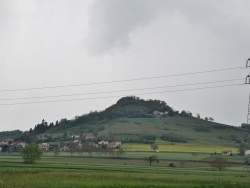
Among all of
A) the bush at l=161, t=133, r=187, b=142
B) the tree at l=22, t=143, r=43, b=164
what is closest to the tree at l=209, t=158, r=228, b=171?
the tree at l=22, t=143, r=43, b=164

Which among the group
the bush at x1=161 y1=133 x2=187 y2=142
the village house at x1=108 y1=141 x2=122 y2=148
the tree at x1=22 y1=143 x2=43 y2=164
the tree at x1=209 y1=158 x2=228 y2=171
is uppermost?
the bush at x1=161 y1=133 x2=187 y2=142

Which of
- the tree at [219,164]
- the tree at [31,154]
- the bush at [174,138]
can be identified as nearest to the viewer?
the tree at [219,164]

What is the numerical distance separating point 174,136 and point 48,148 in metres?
57.4

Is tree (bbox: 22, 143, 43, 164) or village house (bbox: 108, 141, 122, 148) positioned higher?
village house (bbox: 108, 141, 122, 148)

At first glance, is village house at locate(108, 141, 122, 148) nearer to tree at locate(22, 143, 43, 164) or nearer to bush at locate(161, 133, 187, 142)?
bush at locate(161, 133, 187, 142)

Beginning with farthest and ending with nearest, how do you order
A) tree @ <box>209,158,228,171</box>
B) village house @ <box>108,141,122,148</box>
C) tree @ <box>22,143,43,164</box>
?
village house @ <box>108,141,122,148</box>
tree @ <box>22,143,43,164</box>
tree @ <box>209,158,228,171</box>

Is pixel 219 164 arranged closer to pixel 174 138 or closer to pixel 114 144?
pixel 114 144

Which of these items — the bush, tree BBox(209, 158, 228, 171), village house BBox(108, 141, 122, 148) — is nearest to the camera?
tree BBox(209, 158, 228, 171)

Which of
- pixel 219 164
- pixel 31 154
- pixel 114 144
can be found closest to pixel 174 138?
pixel 114 144

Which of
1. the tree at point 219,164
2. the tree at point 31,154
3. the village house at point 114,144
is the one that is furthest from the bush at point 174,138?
the tree at point 31,154

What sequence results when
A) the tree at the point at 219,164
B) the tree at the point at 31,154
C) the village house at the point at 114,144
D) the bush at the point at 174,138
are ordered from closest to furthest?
the tree at the point at 219,164 < the tree at the point at 31,154 < the village house at the point at 114,144 < the bush at the point at 174,138

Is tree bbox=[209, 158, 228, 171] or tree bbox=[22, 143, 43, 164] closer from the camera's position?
tree bbox=[209, 158, 228, 171]

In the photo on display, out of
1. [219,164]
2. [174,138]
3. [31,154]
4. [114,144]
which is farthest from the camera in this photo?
[174,138]

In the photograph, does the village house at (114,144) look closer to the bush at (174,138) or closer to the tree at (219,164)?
the bush at (174,138)
